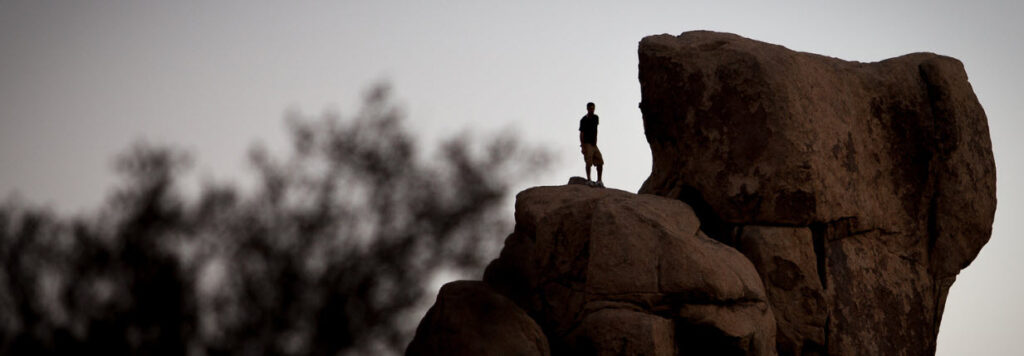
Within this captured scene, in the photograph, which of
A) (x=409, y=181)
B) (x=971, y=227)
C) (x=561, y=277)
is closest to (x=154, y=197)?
(x=409, y=181)

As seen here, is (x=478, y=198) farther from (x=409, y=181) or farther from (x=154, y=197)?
(x=154, y=197)

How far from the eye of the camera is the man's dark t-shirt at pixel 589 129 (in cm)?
1504

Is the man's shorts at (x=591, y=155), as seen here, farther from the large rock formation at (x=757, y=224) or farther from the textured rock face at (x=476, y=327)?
the textured rock face at (x=476, y=327)

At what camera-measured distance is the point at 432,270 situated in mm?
19984

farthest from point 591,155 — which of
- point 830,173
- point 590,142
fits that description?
point 830,173

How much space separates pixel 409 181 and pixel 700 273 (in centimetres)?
901

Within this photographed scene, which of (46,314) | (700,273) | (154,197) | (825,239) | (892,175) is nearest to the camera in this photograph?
(700,273)

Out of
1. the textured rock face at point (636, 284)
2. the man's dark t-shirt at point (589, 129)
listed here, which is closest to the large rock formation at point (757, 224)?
the textured rock face at point (636, 284)

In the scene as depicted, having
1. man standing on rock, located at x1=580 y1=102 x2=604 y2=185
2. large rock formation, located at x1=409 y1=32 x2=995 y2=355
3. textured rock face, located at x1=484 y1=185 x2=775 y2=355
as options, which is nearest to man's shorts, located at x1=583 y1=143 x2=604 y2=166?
man standing on rock, located at x1=580 y1=102 x2=604 y2=185

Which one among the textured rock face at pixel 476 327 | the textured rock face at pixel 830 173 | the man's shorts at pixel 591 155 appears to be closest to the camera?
the textured rock face at pixel 476 327

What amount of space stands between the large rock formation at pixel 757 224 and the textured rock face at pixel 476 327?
0.02 metres

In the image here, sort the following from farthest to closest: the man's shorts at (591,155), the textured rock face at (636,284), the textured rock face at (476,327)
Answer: the man's shorts at (591,155), the textured rock face at (476,327), the textured rock face at (636,284)

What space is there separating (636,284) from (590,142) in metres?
3.12

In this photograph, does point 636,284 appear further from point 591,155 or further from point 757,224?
point 591,155
